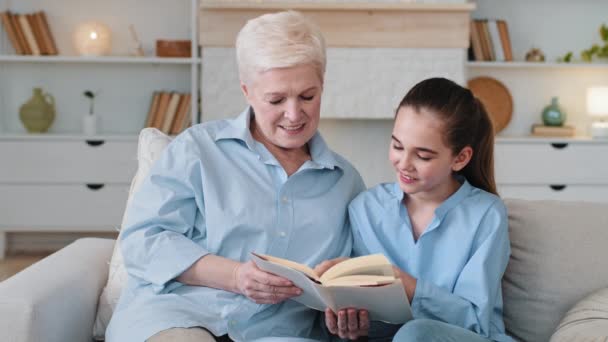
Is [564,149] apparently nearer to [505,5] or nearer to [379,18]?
[505,5]

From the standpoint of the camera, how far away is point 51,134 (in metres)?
5.02

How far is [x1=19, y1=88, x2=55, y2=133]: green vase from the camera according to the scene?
16.7ft

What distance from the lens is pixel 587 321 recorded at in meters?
1.77

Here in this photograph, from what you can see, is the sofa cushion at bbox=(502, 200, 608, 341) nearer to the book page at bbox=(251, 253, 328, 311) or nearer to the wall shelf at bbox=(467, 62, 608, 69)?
the book page at bbox=(251, 253, 328, 311)

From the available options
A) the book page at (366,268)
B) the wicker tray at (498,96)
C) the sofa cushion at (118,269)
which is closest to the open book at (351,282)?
→ the book page at (366,268)

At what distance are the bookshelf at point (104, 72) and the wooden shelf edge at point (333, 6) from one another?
50cm

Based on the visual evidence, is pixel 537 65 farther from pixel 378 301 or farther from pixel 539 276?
pixel 378 301

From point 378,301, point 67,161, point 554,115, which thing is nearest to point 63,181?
point 67,161

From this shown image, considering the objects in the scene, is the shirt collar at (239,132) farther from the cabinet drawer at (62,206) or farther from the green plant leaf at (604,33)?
the green plant leaf at (604,33)

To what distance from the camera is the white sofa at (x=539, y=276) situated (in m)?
1.81

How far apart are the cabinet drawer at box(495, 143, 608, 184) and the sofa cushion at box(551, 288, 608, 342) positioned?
3.34 metres

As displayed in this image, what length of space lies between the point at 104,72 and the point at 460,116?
12.8 ft

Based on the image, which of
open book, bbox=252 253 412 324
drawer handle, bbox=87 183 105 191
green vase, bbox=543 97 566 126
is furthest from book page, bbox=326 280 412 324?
green vase, bbox=543 97 566 126

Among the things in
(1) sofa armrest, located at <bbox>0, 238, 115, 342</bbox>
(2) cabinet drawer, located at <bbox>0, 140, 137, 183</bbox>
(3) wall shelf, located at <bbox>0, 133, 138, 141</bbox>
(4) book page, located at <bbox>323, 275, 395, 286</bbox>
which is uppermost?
(4) book page, located at <bbox>323, 275, 395, 286</bbox>
